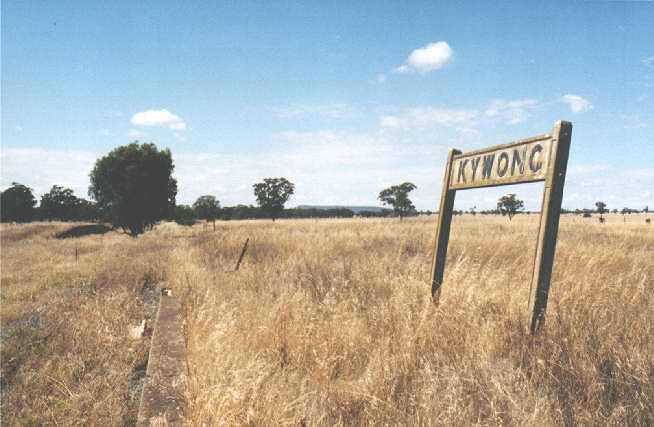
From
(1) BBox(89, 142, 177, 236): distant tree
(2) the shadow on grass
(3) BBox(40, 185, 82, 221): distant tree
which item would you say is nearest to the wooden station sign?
(1) BBox(89, 142, 177, 236): distant tree

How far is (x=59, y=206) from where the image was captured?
67438 millimetres

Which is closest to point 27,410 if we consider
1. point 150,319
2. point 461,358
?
point 150,319

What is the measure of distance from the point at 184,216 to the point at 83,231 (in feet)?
95.6

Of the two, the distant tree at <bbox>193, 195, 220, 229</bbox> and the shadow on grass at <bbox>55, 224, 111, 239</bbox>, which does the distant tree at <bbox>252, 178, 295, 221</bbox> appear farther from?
the shadow on grass at <bbox>55, 224, 111, 239</bbox>

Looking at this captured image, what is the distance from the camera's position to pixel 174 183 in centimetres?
2744

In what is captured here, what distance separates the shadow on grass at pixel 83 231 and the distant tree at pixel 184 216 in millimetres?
12305

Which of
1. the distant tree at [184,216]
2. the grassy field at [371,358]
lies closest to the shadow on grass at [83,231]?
the distant tree at [184,216]

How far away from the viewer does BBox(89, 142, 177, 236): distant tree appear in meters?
24.9

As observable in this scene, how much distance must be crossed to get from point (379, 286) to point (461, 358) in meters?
2.30

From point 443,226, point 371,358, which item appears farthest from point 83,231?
point 371,358

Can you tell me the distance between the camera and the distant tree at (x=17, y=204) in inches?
2378

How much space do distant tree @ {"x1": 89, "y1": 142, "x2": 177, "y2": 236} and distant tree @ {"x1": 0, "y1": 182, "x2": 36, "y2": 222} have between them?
48732 mm

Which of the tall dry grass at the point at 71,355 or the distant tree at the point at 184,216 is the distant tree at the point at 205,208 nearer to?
the distant tree at the point at 184,216

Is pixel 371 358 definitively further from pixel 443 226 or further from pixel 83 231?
pixel 83 231
